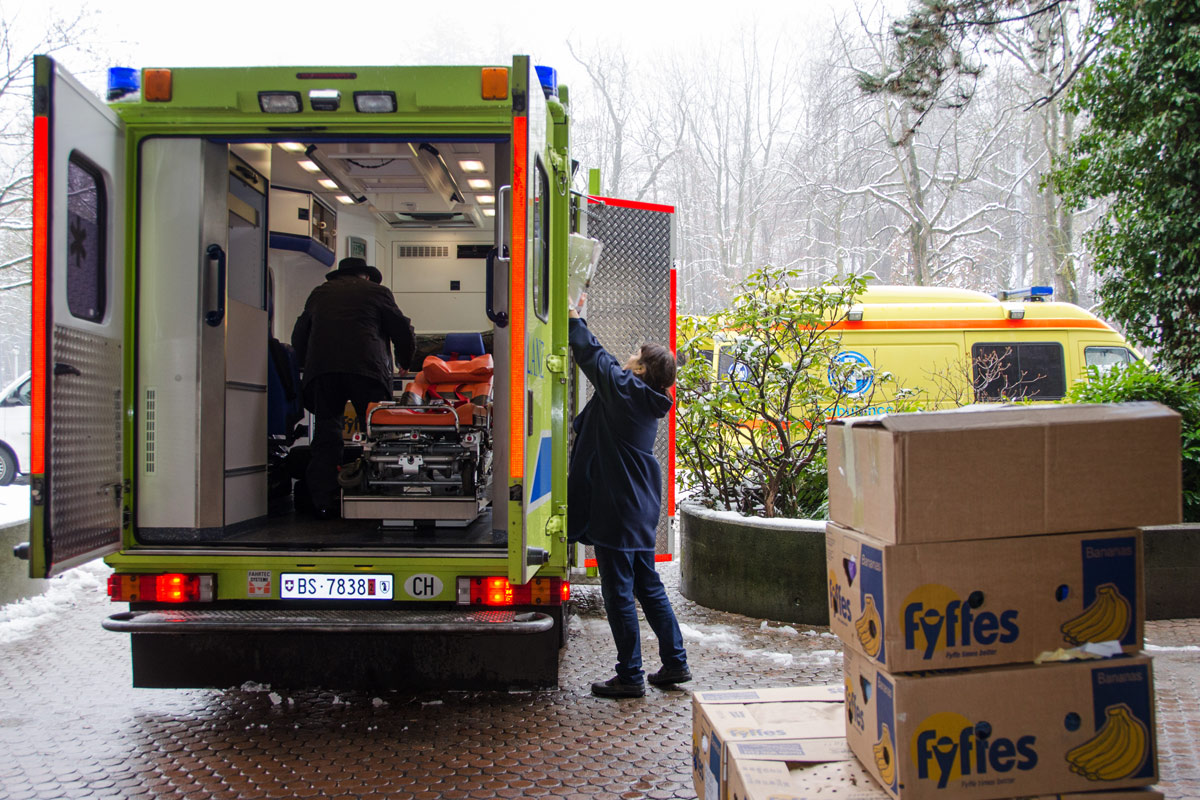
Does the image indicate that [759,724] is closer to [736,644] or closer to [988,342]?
[736,644]

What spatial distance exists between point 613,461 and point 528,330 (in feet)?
3.63

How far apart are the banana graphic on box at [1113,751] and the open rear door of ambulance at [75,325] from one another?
353cm

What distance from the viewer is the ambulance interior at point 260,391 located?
4160 millimetres

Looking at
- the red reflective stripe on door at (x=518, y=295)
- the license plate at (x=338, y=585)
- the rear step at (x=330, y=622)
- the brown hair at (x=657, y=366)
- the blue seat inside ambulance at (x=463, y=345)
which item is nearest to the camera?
the red reflective stripe on door at (x=518, y=295)

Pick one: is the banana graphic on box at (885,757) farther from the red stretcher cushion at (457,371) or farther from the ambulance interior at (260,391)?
the red stretcher cushion at (457,371)

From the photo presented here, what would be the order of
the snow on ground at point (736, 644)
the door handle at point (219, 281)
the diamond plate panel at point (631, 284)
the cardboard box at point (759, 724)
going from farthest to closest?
1. the diamond plate panel at point (631, 284)
2. the snow on ground at point (736, 644)
3. the door handle at point (219, 281)
4. the cardboard box at point (759, 724)

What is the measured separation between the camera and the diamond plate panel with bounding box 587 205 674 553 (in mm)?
5918

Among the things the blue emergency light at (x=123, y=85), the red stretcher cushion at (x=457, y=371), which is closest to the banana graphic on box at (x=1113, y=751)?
the red stretcher cushion at (x=457, y=371)

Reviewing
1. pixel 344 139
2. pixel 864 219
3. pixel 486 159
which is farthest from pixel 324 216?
pixel 864 219

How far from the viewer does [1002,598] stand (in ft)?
7.14

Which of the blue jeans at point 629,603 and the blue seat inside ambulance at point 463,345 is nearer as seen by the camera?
the blue jeans at point 629,603

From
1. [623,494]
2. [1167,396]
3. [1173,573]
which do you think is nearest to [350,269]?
[623,494]

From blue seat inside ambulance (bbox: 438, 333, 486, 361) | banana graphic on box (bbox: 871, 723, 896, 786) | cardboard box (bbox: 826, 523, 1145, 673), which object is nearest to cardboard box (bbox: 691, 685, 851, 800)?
banana graphic on box (bbox: 871, 723, 896, 786)

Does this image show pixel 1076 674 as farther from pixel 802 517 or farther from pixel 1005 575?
pixel 802 517
